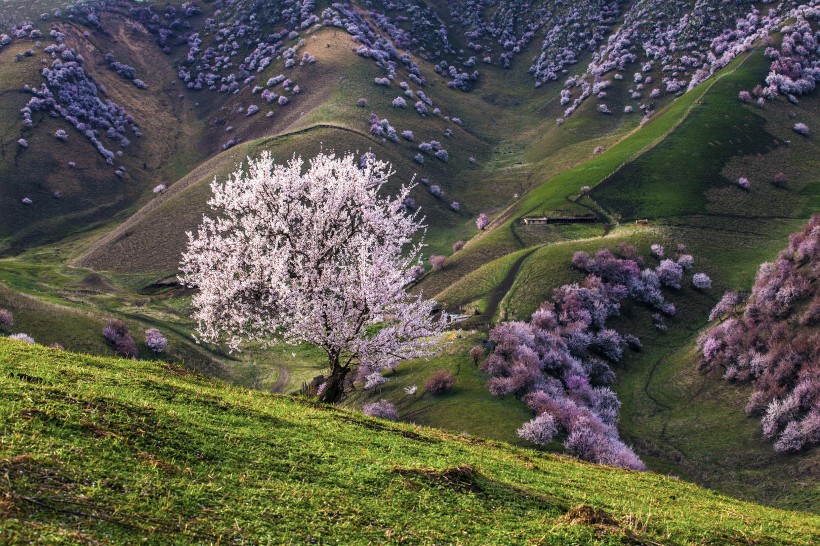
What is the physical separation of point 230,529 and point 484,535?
15.9 ft

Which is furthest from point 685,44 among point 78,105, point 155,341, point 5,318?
point 5,318

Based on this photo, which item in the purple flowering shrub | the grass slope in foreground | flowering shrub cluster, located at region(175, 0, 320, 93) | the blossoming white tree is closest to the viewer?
the grass slope in foreground

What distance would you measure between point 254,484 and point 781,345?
46556mm

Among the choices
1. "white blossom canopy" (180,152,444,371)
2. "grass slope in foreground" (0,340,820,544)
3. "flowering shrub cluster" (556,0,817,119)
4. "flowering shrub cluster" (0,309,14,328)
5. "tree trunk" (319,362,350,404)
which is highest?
"flowering shrub cluster" (556,0,817,119)

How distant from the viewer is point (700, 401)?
50.3 m

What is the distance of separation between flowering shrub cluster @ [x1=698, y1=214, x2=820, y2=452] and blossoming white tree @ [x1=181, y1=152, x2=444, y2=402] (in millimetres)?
25372

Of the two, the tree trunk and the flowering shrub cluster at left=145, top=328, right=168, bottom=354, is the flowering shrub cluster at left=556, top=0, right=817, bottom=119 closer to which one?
the flowering shrub cluster at left=145, top=328, right=168, bottom=354

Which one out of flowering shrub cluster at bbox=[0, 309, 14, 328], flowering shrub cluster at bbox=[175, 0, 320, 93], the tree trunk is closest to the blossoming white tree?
the tree trunk

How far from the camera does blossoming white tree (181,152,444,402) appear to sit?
27.9 meters

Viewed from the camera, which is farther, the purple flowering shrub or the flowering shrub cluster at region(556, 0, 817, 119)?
the flowering shrub cluster at region(556, 0, 817, 119)

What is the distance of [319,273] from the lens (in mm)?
30500

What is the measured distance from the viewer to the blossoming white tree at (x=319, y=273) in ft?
91.4

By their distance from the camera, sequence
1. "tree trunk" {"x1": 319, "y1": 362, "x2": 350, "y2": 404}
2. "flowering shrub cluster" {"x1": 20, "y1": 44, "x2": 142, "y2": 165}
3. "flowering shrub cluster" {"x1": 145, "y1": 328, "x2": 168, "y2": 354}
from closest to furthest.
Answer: "tree trunk" {"x1": 319, "y1": 362, "x2": 350, "y2": 404} → "flowering shrub cluster" {"x1": 145, "y1": 328, "x2": 168, "y2": 354} → "flowering shrub cluster" {"x1": 20, "y1": 44, "x2": 142, "y2": 165}

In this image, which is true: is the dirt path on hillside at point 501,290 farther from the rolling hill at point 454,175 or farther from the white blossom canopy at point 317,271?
the white blossom canopy at point 317,271
